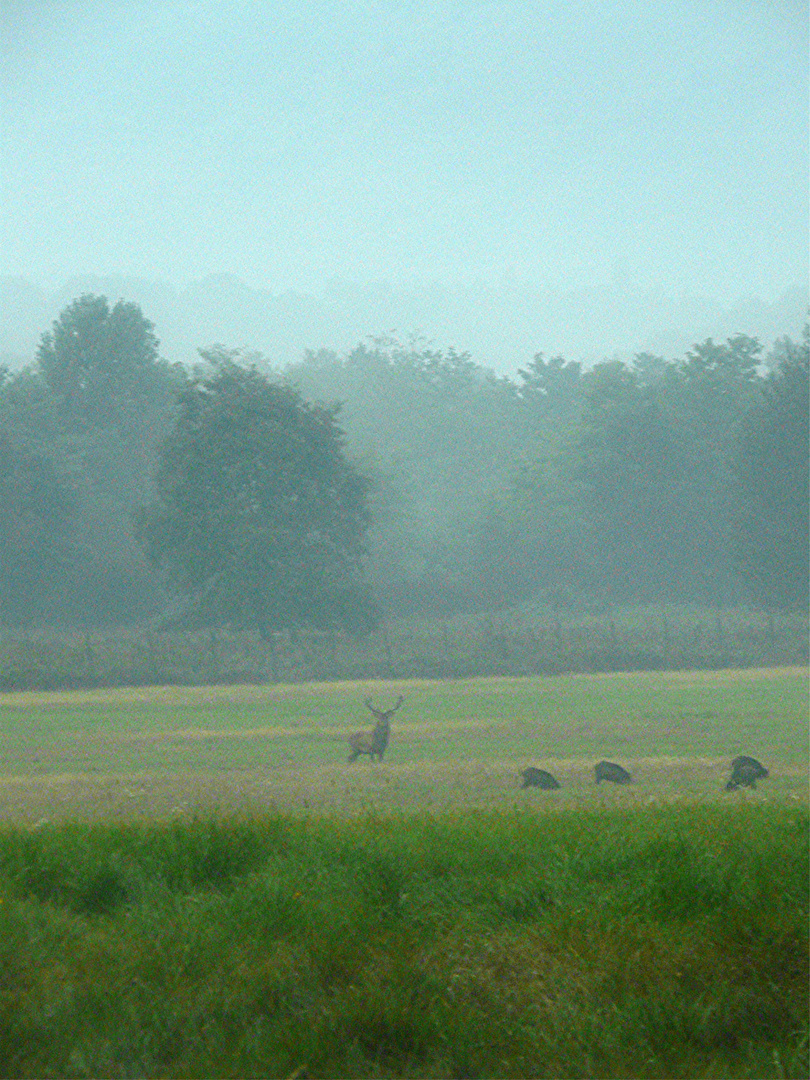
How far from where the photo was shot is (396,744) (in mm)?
23641

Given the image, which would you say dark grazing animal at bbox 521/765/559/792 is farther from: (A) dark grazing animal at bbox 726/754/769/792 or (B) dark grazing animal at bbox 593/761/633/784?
(A) dark grazing animal at bbox 726/754/769/792

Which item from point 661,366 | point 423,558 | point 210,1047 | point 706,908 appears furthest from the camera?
point 661,366

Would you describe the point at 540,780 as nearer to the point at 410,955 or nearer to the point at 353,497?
the point at 410,955

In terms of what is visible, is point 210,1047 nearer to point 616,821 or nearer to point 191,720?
point 616,821

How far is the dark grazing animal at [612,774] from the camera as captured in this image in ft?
52.4

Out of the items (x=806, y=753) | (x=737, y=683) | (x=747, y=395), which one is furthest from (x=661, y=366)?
(x=806, y=753)

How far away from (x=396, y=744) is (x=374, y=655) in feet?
73.3

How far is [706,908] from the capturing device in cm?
620

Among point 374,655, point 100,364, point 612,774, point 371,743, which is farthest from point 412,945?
point 100,364

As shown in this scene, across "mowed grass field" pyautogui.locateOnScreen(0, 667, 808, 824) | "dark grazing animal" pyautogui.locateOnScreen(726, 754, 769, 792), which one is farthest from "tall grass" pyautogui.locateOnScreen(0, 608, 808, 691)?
"dark grazing animal" pyautogui.locateOnScreen(726, 754, 769, 792)

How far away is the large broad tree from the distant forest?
68 mm

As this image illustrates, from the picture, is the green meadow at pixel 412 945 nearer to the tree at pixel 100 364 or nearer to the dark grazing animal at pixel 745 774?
the dark grazing animal at pixel 745 774

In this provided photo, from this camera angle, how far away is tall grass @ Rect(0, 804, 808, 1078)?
4941 mm

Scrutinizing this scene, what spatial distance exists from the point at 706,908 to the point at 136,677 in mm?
36295
